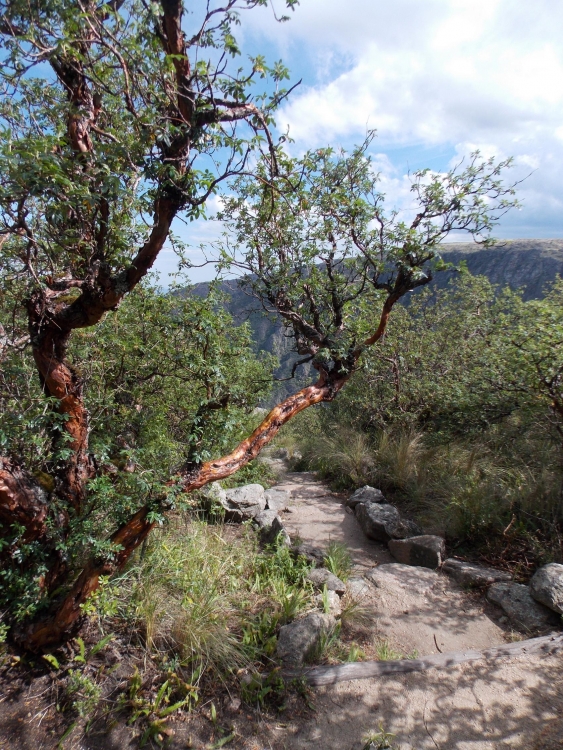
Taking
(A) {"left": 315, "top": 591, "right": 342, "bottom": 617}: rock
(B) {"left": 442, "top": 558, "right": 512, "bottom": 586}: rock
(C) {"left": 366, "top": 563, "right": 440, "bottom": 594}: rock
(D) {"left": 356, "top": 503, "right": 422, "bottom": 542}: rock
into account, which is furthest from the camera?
(D) {"left": 356, "top": 503, "right": 422, "bottom": 542}: rock

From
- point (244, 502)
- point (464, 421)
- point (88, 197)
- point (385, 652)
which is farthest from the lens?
point (464, 421)

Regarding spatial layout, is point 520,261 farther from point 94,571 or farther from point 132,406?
point 94,571

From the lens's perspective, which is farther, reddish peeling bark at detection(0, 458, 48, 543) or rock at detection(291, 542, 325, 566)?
rock at detection(291, 542, 325, 566)

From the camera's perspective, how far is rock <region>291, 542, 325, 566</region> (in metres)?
4.60

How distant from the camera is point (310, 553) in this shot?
187 inches

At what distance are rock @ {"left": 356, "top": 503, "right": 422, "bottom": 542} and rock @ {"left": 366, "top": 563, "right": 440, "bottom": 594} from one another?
2.23 feet

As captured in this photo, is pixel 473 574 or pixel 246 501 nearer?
pixel 473 574

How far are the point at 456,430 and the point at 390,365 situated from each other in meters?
1.66

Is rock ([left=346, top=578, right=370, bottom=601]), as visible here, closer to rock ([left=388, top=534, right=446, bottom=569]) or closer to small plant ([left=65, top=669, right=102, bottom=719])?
rock ([left=388, top=534, right=446, bottom=569])

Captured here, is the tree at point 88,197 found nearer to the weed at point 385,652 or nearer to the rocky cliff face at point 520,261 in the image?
the weed at point 385,652

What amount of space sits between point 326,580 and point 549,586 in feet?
6.45

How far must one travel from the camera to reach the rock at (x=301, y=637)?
123 inches

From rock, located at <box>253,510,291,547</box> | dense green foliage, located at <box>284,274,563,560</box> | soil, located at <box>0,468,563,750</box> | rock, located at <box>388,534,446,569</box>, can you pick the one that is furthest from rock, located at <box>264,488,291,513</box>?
soil, located at <box>0,468,563,750</box>

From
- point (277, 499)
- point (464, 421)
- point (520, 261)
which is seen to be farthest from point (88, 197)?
point (520, 261)
